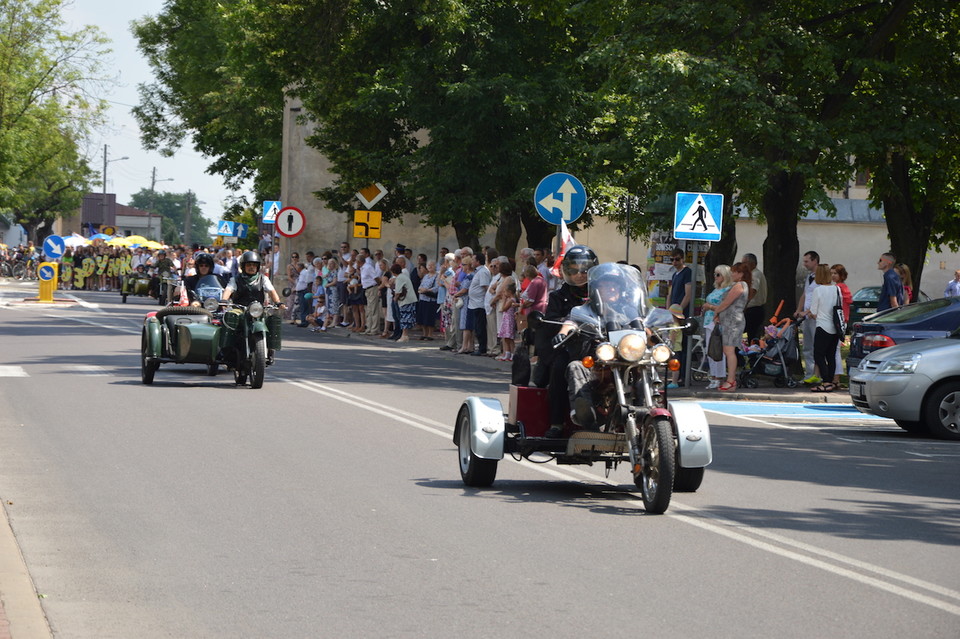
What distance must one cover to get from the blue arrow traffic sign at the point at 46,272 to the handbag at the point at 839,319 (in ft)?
92.5

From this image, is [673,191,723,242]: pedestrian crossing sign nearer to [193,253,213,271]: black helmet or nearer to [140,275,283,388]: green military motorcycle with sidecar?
[140,275,283,388]: green military motorcycle with sidecar

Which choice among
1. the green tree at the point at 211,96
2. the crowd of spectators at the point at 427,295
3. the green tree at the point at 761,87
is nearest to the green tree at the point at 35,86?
the green tree at the point at 211,96

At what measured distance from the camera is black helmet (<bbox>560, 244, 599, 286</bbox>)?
1077 cm

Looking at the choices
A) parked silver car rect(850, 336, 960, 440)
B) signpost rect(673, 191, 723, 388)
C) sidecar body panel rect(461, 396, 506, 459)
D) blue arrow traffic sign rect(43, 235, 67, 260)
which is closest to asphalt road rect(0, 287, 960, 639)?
sidecar body panel rect(461, 396, 506, 459)

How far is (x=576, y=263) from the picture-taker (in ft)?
35.4

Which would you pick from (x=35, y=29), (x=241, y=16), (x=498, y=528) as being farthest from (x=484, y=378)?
(x=35, y=29)

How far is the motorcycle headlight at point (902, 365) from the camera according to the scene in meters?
16.3

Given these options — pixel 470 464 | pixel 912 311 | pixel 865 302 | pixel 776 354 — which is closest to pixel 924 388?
pixel 912 311

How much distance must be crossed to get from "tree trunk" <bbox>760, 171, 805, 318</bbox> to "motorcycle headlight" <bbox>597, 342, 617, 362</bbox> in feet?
50.7

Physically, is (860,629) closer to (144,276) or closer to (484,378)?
(484,378)

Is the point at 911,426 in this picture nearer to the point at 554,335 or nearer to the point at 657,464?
the point at 554,335

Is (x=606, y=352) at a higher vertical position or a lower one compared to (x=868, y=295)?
lower

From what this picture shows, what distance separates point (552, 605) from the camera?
270 inches

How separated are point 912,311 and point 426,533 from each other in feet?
39.8
